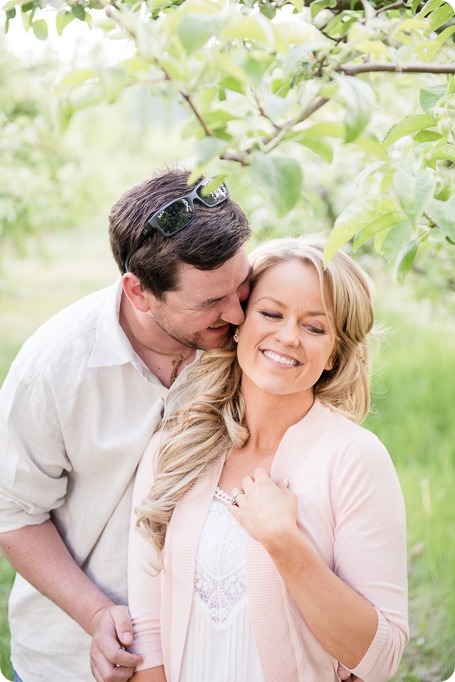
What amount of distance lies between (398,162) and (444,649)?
289 centimetres

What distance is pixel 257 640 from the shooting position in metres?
1.99

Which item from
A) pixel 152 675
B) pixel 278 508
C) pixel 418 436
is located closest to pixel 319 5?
pixel 278 508

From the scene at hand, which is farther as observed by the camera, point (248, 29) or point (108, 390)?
point (108, 390)

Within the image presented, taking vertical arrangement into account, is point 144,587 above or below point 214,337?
below

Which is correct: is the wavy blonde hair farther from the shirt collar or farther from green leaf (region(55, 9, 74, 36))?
green leaf (region(55, 9, 74, 36))

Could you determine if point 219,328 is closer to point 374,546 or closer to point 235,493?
point 235,493

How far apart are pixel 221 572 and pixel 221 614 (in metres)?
0.11

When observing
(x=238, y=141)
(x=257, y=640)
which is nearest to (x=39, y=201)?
(x=257, y=640)

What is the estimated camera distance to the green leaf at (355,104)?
1033 mm

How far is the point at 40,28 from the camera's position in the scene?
1.89 meters

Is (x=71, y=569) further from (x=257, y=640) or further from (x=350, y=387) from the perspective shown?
(x=350, y=387)

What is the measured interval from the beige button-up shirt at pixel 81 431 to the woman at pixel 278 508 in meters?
0.11

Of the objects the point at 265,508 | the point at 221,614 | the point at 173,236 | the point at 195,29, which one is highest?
the point at 195,29

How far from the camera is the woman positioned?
194 cm
